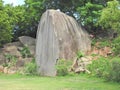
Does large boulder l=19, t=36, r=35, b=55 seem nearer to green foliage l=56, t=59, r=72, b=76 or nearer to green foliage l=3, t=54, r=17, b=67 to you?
green foliage l=3, t=54, r=17, b=67

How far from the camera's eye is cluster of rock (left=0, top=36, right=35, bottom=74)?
2172 cm

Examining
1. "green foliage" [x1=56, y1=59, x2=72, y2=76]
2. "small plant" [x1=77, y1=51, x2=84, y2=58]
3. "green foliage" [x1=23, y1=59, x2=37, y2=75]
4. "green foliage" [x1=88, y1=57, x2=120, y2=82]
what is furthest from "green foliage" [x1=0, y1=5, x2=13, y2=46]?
"green foliage" [x1=88, y1=57, x2=120, y2=82]

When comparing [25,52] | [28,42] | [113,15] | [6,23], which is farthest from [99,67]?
[6,23]

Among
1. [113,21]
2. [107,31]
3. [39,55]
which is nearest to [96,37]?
[107,31]

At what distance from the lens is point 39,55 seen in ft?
68.5

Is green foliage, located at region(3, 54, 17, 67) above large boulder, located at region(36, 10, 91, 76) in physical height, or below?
below

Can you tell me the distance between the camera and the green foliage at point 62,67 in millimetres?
18797

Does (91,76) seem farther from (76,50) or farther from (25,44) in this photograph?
(25,44)

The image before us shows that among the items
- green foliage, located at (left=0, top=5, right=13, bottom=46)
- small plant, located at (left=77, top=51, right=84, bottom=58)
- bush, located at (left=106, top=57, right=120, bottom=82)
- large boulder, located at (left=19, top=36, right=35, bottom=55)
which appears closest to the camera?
bush, located at (left=106, top=57, right=120, bottom=82)

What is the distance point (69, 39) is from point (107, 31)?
153 inches

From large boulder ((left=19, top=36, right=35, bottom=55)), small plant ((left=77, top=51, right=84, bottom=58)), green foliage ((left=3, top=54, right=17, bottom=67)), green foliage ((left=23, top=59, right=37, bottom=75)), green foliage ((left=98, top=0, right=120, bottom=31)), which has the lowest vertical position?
green foliage ((left=23, top=59, right=37, bottom=75))

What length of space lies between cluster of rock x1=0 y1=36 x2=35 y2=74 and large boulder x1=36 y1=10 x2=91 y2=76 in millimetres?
1623

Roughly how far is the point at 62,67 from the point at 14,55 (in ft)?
16.5

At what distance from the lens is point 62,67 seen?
18.9 m
